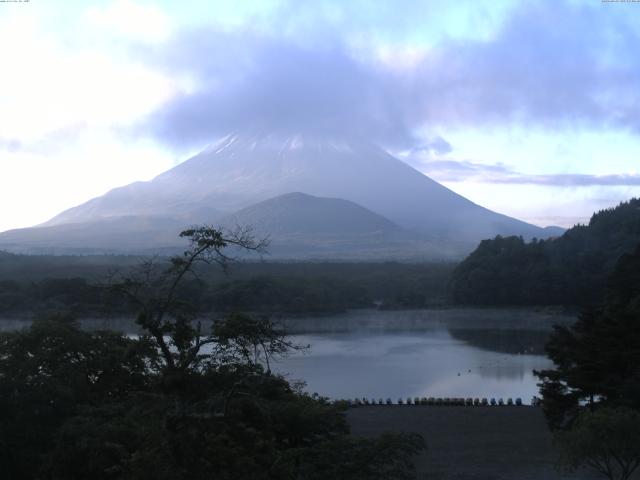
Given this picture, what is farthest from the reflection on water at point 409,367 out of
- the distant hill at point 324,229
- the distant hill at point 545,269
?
the distant hill at point 324,229

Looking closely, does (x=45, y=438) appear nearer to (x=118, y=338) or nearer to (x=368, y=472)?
(x=118, y=338)

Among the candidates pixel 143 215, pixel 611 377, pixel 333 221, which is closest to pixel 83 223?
pixel 143 215

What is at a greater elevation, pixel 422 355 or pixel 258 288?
pixel 258 288

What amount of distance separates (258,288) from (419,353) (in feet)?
40.4

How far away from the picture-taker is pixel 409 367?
19047 millimetres

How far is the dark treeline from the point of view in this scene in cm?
2950

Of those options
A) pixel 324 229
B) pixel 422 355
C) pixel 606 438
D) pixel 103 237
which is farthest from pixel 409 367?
pixel 324 229

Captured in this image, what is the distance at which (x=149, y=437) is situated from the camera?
442cm

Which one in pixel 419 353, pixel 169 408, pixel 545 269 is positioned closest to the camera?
pixel 169 408

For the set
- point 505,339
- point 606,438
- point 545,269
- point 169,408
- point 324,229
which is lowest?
point 505,339

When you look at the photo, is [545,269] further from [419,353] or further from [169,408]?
[169,408]

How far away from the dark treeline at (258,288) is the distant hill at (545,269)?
1.94 m

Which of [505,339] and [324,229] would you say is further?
[324,229]

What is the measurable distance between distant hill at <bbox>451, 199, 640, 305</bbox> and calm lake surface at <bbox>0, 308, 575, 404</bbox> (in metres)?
1.64
